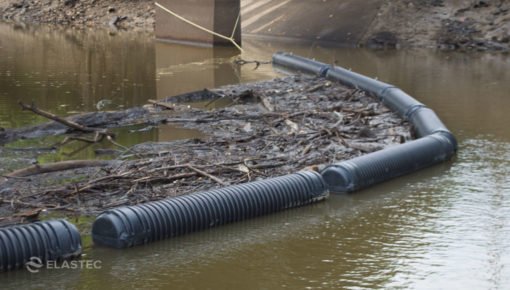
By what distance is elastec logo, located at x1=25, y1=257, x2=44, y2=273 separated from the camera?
7312 mm

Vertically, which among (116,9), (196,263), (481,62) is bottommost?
(196,263)

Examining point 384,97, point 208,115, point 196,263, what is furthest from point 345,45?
point 196,263

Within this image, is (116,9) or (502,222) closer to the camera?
(502,222)

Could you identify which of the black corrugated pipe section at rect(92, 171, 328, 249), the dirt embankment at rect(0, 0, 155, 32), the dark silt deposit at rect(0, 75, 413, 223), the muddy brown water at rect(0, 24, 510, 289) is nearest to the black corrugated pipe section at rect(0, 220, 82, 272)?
the muddy brown water at rect(0, 24, 510, 289)

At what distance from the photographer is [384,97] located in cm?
1527

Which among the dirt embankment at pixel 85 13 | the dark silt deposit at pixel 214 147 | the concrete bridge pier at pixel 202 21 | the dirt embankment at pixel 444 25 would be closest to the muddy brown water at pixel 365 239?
the dark silt deposit at pixel 214 147

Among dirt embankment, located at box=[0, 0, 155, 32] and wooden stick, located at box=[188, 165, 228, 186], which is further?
dirt embankment, located at box=[0, 0, 155, 32]

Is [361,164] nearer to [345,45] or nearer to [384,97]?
[384,97]

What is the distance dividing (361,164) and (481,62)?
1371 centimetres

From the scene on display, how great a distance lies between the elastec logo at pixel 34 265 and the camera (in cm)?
731

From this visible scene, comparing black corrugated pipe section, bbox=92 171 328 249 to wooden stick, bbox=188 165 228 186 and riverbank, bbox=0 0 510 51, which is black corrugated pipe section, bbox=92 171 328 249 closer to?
wooden stick, bbox=188 165 228 186

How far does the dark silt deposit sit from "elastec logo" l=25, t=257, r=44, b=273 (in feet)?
3.58

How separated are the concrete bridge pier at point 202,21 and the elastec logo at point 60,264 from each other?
67.0 ft

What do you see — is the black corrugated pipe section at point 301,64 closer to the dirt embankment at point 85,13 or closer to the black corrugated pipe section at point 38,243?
the black corrugated pipe section at point 38,243
